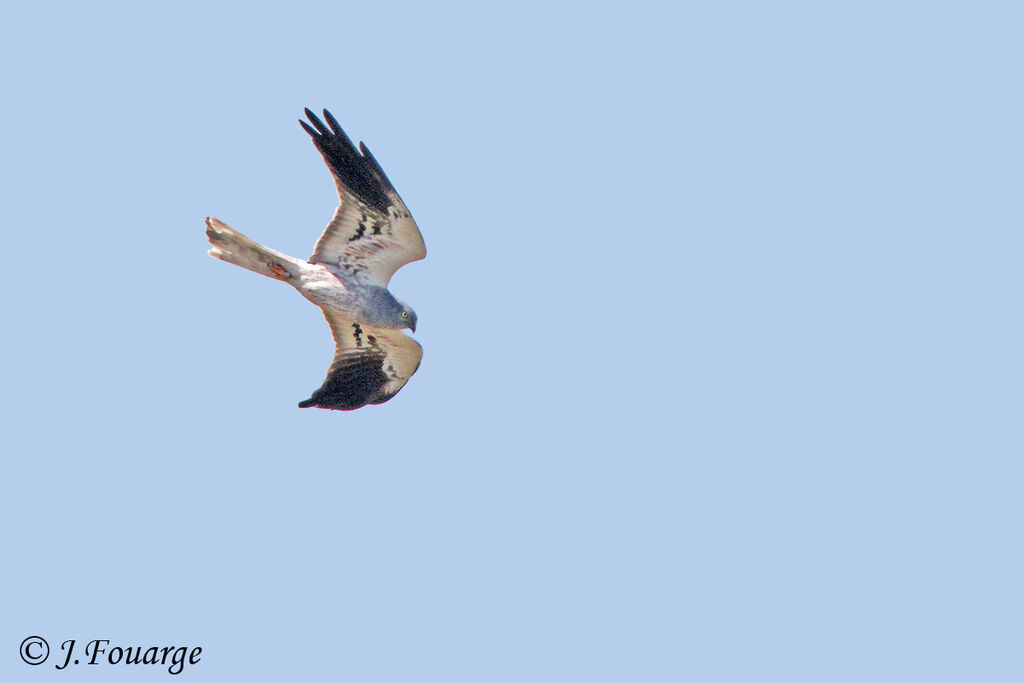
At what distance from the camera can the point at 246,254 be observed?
11.5m

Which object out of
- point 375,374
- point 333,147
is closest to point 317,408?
point 375,374

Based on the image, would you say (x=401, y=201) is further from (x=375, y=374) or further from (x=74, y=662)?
(x=74, y=662)

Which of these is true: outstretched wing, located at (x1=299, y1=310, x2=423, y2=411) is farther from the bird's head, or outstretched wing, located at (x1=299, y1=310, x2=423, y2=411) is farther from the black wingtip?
the black wingtip

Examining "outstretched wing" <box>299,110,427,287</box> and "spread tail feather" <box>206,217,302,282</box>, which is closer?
"spread tail feather" <box>206,217,302,282</box>

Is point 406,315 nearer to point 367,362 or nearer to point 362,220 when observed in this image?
point 367,362

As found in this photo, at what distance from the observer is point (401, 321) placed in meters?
12.3

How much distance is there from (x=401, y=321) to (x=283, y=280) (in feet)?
4.41

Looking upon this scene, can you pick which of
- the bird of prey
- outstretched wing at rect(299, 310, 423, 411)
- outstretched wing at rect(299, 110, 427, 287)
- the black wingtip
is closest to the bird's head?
the bird of prey

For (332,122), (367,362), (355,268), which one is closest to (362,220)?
(355,268)

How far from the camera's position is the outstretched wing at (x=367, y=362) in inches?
491

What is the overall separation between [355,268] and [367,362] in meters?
1.13

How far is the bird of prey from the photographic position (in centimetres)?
1155

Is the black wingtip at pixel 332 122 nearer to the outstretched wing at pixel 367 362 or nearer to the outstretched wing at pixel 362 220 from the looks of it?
the outstretched wing at pixel 362 220

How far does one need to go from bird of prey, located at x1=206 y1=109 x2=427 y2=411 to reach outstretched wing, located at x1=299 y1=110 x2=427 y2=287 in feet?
0.03
